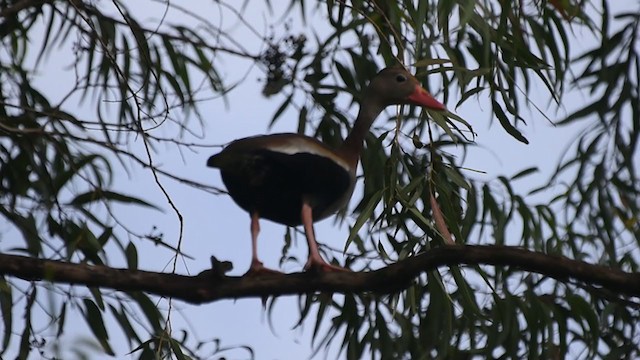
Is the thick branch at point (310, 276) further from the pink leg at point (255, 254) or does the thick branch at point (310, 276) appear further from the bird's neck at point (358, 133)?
the bird's neck at point (358, 133)

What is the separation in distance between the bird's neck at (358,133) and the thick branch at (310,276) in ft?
1.68

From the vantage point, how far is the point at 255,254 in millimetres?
3504

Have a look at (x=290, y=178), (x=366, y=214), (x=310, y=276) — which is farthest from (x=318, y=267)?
(x=366, y=214)

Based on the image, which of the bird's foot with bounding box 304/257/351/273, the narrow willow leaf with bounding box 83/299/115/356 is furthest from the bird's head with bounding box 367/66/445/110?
the narrow willow leaf with bounding box 83/299/115/356

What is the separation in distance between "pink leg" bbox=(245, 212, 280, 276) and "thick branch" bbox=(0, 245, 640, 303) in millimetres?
130

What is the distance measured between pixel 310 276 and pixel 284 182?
362 millimetres

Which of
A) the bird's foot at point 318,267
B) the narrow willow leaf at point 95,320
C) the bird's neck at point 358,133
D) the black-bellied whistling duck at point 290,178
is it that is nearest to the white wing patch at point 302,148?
the black-bellied whistling duck at point 290,178

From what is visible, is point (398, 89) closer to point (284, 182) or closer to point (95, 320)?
point (284, 182)

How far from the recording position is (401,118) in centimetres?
405

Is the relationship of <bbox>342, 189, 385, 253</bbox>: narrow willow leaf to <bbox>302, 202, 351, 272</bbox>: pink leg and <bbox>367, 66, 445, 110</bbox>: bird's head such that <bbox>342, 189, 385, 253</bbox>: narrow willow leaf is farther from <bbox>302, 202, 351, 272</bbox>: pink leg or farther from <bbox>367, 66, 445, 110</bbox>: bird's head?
<bbox>367, 66, 445, 110</bbox>: bird's head

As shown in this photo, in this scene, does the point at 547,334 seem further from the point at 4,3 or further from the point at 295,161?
the point at 4,3

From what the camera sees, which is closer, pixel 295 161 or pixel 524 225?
pixel 295 161

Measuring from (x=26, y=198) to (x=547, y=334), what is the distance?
1597mm

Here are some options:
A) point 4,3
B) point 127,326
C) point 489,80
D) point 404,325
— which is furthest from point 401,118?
point 4,3
